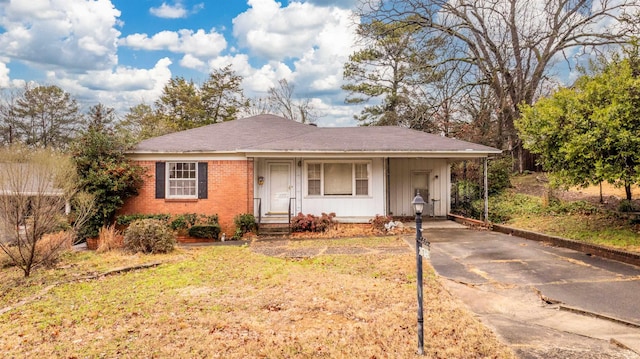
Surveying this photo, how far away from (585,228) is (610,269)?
11.6 feet

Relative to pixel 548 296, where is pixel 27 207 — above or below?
above

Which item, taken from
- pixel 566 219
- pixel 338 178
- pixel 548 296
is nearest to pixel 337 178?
pixel 338 178

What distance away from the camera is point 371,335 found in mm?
4137

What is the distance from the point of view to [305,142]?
44.5 ft

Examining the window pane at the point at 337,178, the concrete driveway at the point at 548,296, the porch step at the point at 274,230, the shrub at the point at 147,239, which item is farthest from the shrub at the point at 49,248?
the concrete driveway at the point at 548,296

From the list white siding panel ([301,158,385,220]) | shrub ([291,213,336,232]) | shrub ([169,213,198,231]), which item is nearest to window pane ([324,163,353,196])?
white siding panel ([301,158,385,220])

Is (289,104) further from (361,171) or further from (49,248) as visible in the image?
(49,248)

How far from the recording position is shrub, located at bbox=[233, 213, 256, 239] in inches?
497

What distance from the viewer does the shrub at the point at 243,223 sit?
12617mm

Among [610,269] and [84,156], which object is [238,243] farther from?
[610,269]

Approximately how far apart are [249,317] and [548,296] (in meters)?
4.50

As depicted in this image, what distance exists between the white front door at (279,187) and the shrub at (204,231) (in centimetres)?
218

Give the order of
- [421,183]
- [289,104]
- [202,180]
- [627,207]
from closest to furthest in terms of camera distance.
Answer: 1. [627,207]
2. [202,180]
3. [421,183]
4. [289,104]

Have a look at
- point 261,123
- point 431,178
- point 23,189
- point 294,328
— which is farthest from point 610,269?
point 261,123
